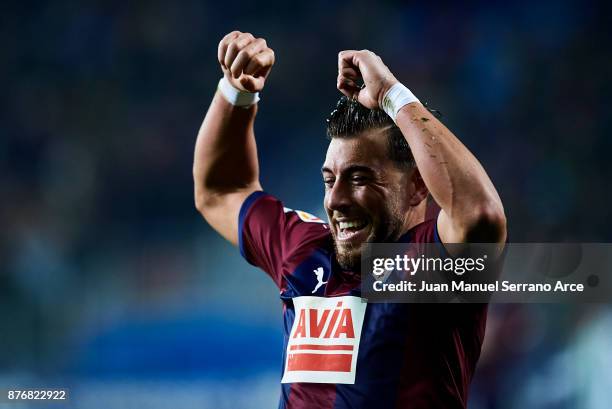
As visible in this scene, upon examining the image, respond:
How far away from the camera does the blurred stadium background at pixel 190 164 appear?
14.1 feet

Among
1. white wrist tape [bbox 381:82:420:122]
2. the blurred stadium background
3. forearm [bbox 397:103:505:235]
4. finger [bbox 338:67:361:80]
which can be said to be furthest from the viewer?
the blurred stadium background

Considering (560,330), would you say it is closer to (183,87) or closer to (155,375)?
(155,375)

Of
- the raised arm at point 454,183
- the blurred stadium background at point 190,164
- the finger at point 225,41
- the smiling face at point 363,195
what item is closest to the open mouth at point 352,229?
the smiling face at point 363,195

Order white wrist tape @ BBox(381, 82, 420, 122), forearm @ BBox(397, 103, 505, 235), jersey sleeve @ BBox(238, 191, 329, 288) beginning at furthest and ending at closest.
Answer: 1. jersey sleeve @ BBox(238, 191, 329, 288)
2. white wrist tape @ BBox(381, 82, 420, 122)
3. forearm @ BBox(397, 103, 505, 235)

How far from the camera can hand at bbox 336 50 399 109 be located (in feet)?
6.24

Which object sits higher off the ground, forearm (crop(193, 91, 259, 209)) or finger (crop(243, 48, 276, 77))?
finger (crop(243, 48, 276, 77))

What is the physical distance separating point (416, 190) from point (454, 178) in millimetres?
519

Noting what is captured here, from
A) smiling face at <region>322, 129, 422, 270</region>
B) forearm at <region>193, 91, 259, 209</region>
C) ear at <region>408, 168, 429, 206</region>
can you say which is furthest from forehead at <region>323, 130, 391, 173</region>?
forearm at <region>193, 91, 259, 209</region>

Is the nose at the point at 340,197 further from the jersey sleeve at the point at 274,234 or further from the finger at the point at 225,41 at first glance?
the finger at the point at 225,41

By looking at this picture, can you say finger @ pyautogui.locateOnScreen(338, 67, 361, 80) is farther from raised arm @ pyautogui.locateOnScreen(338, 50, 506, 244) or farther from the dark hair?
raised arm @ pyautogui.locateOnScreen(338, 50, 506, 244)

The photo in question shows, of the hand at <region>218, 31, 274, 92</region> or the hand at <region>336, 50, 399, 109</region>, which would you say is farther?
the hand at <region>218, 31, 274, 92</region>

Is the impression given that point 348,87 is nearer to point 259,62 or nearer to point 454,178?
point 259,62

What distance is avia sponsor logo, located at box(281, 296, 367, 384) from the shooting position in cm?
193

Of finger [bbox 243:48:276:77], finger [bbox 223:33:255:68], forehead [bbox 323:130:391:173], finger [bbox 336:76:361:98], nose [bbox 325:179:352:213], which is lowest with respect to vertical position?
nose [bbox 325:179:352:213]
